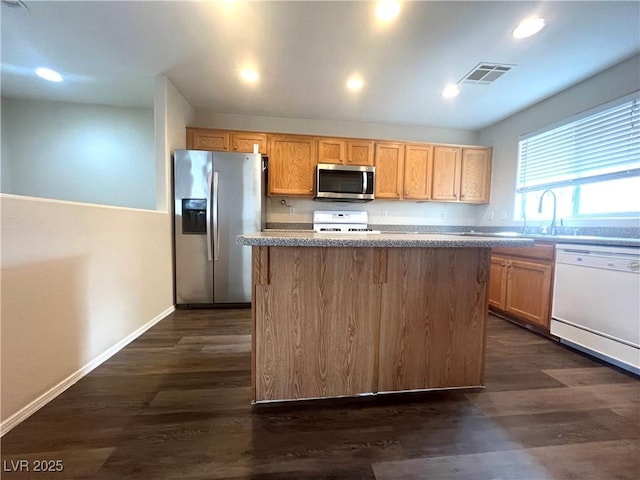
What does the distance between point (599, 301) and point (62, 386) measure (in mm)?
3693

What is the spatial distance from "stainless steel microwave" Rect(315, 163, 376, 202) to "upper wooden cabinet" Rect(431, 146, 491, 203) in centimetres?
106

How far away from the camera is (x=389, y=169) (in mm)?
3918

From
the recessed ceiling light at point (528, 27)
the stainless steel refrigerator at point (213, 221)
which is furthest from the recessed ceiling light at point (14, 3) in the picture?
the recessed ceiling light at point (528, 27)

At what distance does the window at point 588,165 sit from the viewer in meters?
2.43

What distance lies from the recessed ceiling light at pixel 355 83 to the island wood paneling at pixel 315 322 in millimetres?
2146

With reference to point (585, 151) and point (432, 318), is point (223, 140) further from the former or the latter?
point (585, 151)

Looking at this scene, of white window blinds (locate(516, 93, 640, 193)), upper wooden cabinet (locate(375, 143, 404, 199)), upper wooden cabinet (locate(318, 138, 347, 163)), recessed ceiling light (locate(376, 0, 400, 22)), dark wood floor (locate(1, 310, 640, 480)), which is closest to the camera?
dark wood floor (locate(1, 310, 640, 480))

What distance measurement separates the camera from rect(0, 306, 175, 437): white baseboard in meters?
1.27

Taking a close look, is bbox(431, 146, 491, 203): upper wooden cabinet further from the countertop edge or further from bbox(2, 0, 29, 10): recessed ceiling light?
bbox(2, 0, 29, 10): recessed ceiling light

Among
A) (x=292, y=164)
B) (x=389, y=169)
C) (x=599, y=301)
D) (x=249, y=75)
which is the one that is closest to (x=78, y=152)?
(x=249, y=75)

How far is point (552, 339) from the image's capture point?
249 centimetres

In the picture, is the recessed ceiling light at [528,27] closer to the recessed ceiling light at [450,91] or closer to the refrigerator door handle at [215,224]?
the recessed ceiling light at [450,91]

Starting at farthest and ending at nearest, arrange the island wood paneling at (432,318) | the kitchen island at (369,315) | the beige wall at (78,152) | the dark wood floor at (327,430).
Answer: the beige wall at (78,152) → the island wood paneling at (432,318) → the kitchen island at (369,315) → the dark wood floor at (327,430)

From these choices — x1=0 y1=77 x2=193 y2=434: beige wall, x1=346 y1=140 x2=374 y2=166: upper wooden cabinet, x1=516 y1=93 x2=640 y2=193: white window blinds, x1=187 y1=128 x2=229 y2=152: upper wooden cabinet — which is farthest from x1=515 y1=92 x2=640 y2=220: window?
x1=0 y1=77 x2=193 y2=434: beige wall
